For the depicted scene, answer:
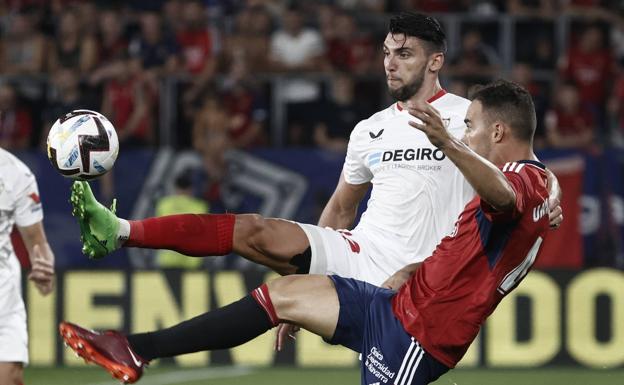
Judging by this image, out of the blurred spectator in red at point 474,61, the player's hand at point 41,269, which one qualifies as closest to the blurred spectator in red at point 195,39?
the blurred spectator in red at point 474,61

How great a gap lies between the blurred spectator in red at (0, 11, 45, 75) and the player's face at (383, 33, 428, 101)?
8824 mm

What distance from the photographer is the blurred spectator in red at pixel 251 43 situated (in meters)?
14.4

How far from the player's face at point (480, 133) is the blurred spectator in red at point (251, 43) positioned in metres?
8.49

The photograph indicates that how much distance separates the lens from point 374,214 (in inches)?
273

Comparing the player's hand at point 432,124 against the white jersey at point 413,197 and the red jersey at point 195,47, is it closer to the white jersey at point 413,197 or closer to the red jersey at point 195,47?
the white jersey at point 413,197

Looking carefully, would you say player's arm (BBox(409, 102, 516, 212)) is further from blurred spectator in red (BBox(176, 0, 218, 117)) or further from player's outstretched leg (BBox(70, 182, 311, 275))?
blurred spectator in red (BBox(176, 0, 218, 117))

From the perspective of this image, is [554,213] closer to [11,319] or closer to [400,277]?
[400,277]

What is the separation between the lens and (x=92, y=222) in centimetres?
614

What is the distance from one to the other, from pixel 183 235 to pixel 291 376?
5.33 meters

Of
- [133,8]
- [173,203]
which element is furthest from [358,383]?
[133,8]

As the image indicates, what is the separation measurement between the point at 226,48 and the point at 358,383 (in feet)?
16.8

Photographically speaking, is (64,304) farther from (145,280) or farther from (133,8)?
(133,8)

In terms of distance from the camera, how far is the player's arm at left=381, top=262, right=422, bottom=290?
6.53 metres

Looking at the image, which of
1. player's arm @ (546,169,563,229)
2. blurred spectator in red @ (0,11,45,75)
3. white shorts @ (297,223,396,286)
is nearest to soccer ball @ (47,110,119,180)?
white shorts @ (297,223,396,286)
